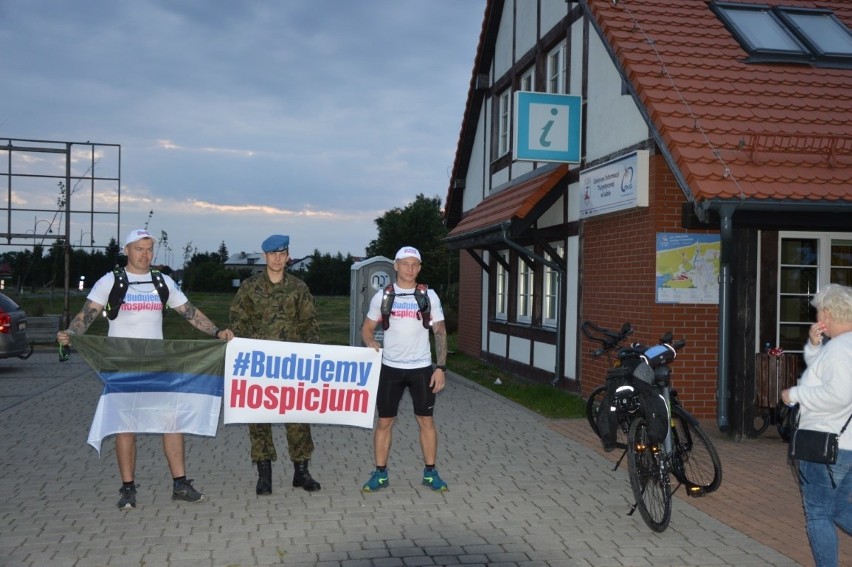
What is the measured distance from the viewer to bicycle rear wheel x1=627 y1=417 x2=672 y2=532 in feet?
19.1

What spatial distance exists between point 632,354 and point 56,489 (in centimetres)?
443

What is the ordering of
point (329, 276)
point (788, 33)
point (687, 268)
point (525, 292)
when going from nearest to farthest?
point (687, 268) → point (788, 33) → point (525, 292) → point (329, 276)

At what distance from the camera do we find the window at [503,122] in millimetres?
17734

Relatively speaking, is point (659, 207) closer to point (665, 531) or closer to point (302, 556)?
point (665, 531)

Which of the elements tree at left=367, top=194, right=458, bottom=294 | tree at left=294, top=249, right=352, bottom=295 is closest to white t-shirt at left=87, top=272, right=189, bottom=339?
tree at left=367, top=194, right=458, bottom=294

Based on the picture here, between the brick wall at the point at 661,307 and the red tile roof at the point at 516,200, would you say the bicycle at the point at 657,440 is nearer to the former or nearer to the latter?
the brick wall at the point at 661,307

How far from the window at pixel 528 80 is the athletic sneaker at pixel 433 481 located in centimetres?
1014

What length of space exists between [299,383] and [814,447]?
3896mm

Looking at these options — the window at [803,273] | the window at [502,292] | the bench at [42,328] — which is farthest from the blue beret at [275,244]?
the bench at [42,328]

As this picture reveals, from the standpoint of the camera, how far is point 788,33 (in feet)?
39.7

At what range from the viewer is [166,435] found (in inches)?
262

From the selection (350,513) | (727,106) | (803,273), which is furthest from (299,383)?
(803,273)

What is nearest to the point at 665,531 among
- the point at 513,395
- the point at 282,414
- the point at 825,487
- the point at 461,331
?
the point at 825,487

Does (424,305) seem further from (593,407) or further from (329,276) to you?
(329,276)
